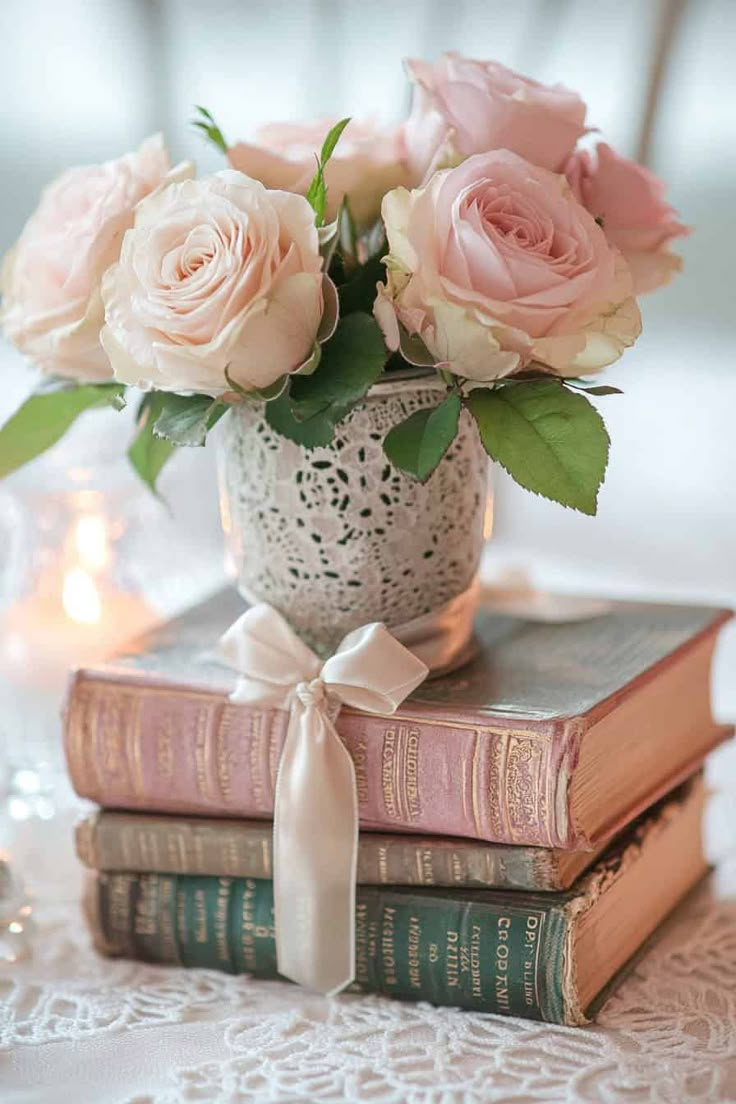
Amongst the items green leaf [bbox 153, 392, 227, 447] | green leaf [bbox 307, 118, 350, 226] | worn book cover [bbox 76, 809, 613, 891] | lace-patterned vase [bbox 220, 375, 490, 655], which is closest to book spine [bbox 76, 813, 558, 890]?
worn book cover [bbox 76, 809, 613, 891]

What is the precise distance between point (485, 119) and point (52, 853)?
0.56 m

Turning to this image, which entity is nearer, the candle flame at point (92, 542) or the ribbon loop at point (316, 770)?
the ribbon loop at point (316, 770)

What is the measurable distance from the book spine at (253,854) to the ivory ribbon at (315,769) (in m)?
0.02

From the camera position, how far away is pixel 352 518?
73 centimetres

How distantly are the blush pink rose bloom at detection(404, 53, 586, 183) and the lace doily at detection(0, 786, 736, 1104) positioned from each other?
1.46ft

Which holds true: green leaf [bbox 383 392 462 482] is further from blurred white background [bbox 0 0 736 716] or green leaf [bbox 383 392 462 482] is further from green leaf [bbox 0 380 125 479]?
blurred white background [bbox 0 0 736 716]

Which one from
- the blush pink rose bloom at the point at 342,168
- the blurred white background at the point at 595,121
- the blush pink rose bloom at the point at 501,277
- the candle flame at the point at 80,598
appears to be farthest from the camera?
the blurred white background at the point at 595,121

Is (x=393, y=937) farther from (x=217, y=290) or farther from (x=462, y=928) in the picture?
(x=217, y=290)

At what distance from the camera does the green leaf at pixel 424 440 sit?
0.66 meters

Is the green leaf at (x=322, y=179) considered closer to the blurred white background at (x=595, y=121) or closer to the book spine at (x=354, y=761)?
the book spine at (x=354, y=761)

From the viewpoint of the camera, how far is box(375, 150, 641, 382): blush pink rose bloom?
64 cm

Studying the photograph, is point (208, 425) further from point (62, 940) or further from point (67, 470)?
point (67, 470)

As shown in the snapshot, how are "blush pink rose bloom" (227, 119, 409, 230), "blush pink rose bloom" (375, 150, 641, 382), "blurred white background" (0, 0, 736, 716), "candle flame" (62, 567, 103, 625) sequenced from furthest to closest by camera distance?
"blurred white background" (0, 0, 736, 716), "candle flame" (62, 567, 103, 625), "blush pink rose bloom" (227, 119, 409, 230), "blush pink rose bloom" (375, 150, 641, 382)

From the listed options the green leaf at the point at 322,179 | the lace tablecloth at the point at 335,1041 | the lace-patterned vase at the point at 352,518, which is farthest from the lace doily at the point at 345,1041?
the green leaf at the point at 322,179
